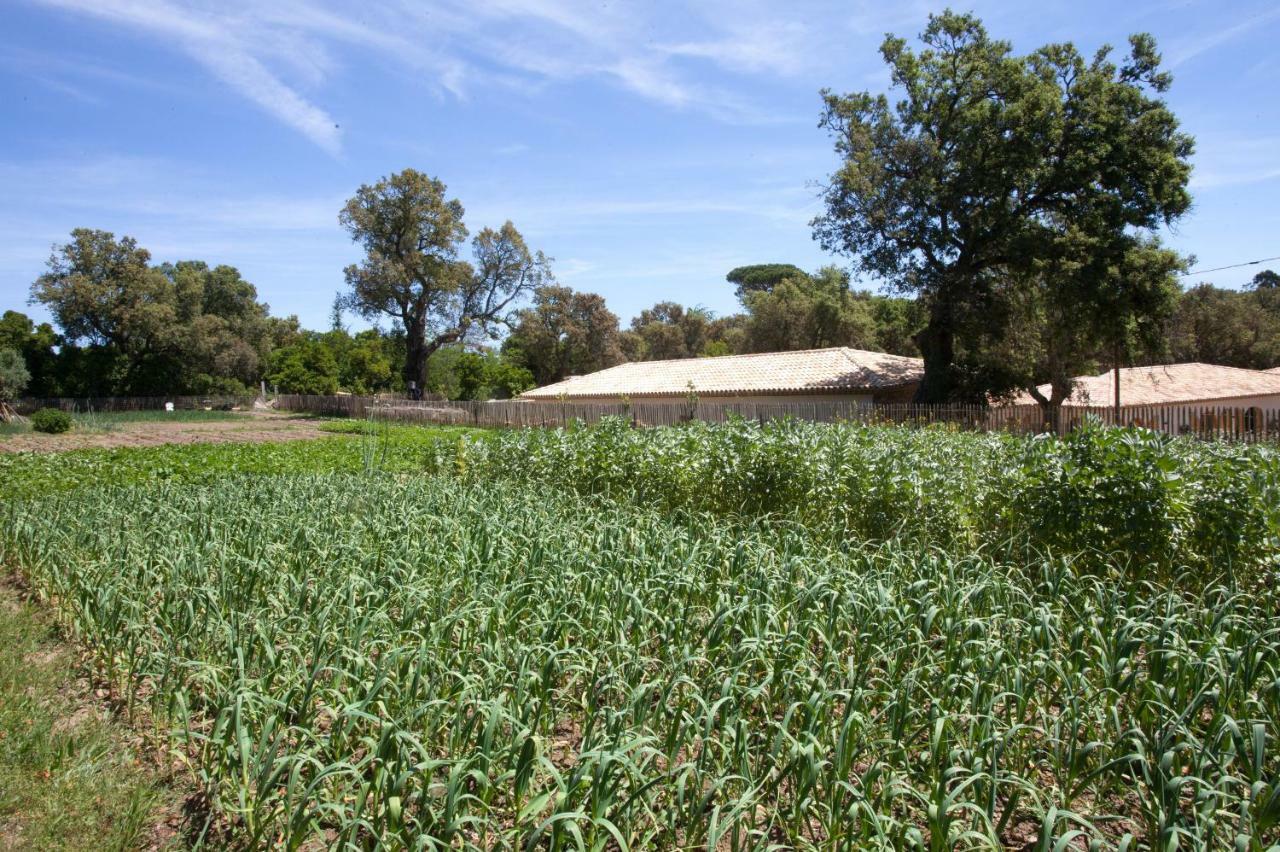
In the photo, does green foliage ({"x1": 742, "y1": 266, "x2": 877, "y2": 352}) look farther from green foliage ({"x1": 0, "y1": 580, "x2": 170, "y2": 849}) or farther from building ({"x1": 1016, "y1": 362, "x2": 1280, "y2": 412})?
green foliage ({"x1": 0, "y1": 580, "x2": 170, "y2": 849})

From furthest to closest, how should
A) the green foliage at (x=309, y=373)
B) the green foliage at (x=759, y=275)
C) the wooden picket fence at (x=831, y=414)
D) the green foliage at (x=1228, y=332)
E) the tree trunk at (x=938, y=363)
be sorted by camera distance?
the green foliage at (x=759, y=275), the green foliage at (x=309, y=373), the green foliage at (x=1228, y=332), the tree trunk at (x=938, y=363), the wooden picket fence at (x=831, y=414)

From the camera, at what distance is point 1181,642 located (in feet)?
10.6

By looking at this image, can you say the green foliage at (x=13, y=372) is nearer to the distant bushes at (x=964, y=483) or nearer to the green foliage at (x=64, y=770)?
the distant bushes at (x=964, y=483)

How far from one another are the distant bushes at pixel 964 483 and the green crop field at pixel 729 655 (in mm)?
31

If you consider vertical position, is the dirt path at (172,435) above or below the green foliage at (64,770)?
above

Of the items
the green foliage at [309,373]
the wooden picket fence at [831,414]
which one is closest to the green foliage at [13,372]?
the wooden picket fence at [831,414]

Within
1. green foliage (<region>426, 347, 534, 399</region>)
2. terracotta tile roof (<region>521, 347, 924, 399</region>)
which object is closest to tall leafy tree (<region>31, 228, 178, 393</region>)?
green foliage (<region>426, 347, 534, 399</region>)

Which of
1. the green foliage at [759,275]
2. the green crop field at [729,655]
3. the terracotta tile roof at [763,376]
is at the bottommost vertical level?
the green crop field at [729,655]

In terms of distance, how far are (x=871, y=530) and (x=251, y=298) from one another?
6230 cm

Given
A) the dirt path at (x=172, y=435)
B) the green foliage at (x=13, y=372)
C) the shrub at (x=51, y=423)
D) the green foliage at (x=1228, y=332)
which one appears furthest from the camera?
the green foliage at (x=1228, y=332)

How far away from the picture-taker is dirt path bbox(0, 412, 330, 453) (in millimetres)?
20903

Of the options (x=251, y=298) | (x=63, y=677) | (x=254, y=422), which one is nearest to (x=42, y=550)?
(x=63, y=677)

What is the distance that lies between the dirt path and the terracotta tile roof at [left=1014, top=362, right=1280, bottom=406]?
26421mm

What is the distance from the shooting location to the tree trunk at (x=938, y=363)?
2519cm
